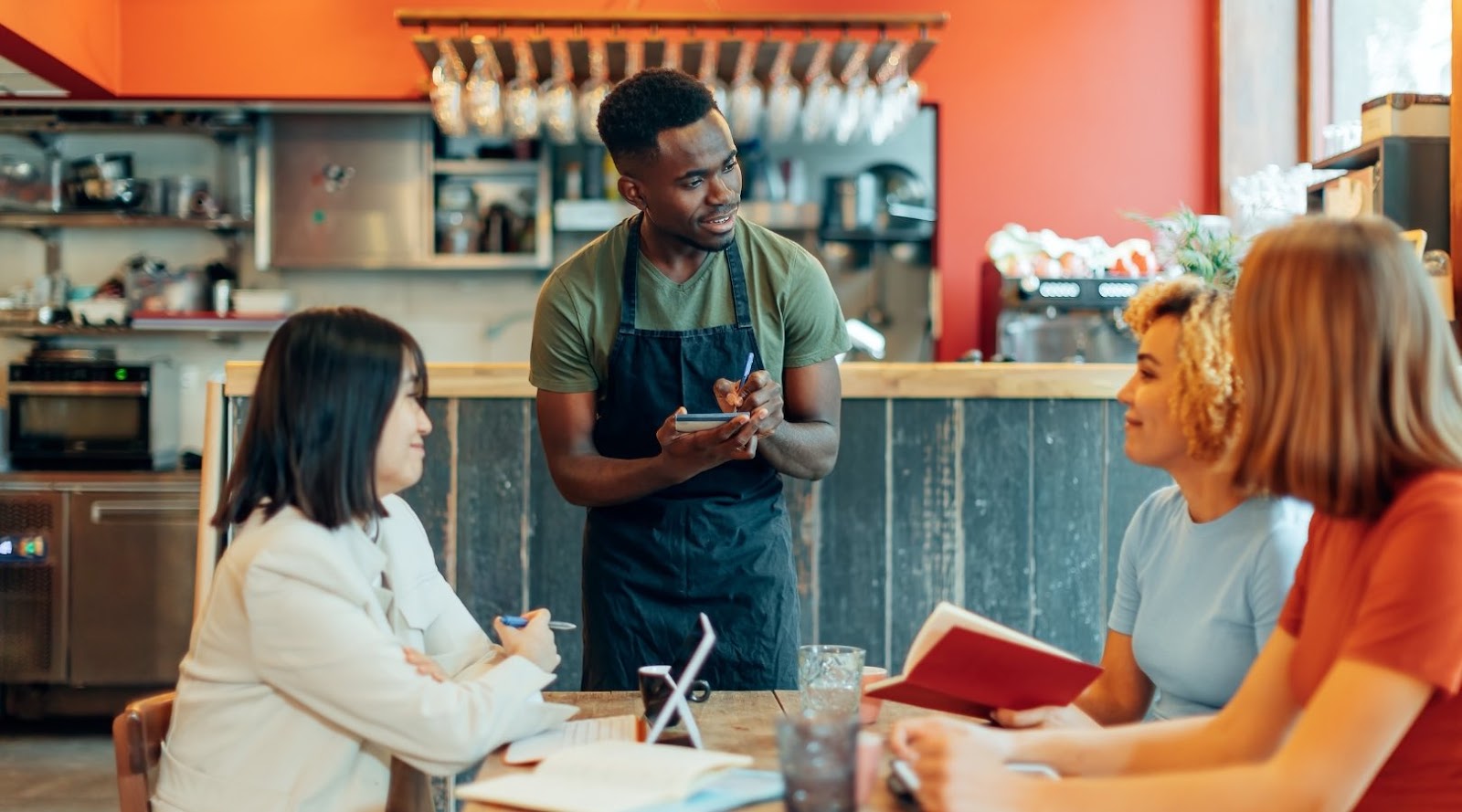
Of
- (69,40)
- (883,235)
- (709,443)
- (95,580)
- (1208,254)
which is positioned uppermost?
(69,40)

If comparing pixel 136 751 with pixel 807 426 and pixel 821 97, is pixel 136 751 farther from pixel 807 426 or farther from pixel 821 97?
pixel 821 97

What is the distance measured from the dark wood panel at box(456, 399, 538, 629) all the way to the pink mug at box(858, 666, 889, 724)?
1849 millimetres

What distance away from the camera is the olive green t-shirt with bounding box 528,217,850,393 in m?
2.47

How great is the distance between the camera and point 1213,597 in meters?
1.88

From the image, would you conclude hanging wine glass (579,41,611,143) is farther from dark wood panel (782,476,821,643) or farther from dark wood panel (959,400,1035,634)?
dark wood panel (959,400,1035,634)

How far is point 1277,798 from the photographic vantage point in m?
1.21

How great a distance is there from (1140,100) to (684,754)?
5263mm

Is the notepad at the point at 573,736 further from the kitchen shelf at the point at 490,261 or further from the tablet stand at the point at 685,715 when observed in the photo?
the kitchen shelf at the point at 490,261

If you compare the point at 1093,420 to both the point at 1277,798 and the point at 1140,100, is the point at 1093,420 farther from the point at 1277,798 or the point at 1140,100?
the point at 1140,100

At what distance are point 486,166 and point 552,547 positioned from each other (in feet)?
9.09

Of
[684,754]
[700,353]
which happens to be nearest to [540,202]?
[700,353]

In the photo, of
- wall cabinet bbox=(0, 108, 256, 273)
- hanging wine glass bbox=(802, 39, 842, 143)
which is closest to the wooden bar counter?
hanging wine glass bbox=(802, 39, 842, 143)

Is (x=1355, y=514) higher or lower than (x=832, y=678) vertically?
higher

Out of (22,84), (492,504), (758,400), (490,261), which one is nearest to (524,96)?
(490,261)
